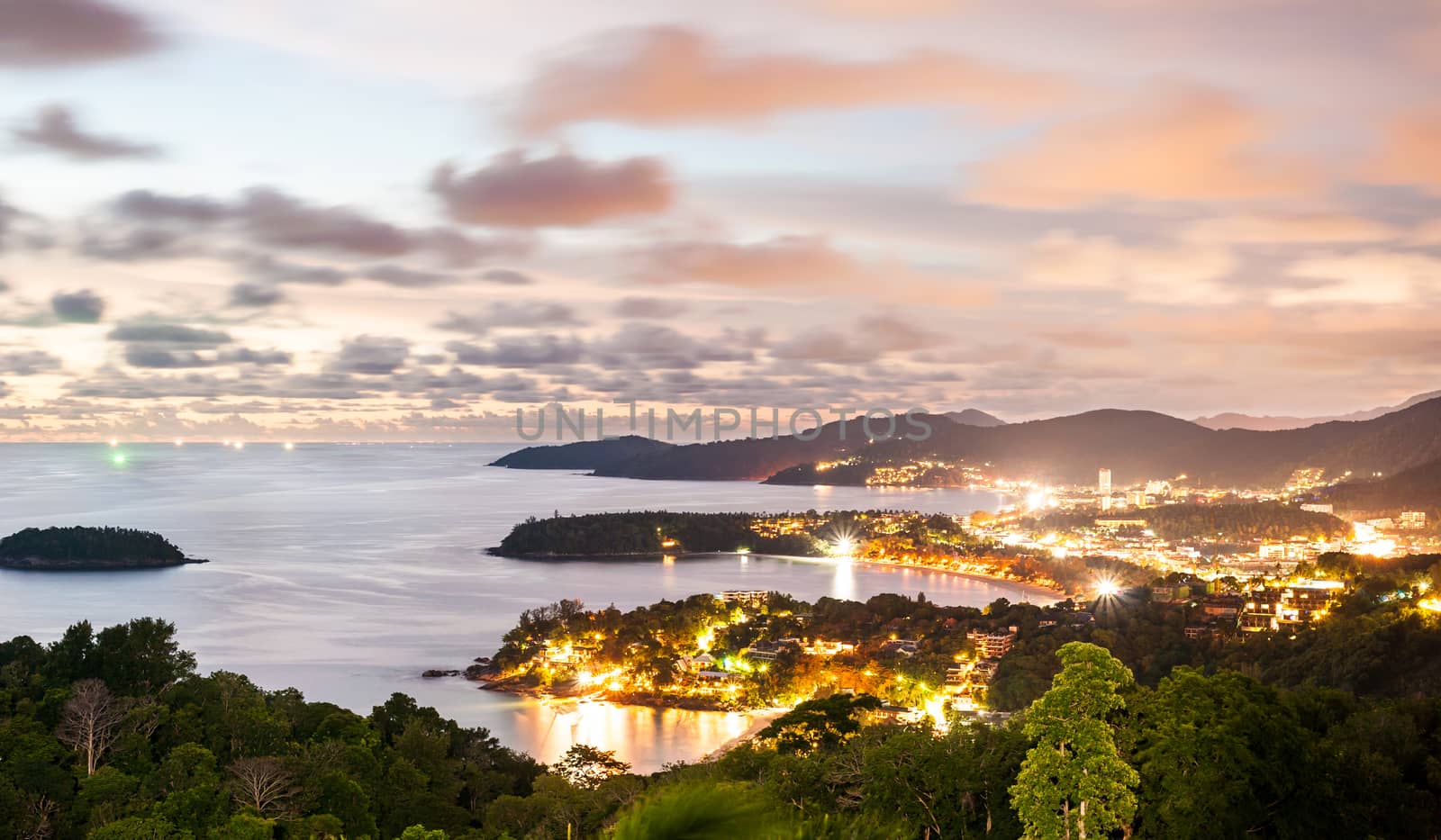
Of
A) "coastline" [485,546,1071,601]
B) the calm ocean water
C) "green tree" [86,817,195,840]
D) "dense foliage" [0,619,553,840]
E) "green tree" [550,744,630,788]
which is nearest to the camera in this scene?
"green tree" [86,817,195,840]

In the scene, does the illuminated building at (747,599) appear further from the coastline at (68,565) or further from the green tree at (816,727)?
the coastline at (68,565)

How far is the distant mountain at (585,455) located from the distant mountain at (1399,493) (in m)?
117

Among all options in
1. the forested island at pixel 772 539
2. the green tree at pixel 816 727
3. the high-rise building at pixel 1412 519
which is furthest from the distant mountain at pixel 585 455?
the green tree at pixel 816 727

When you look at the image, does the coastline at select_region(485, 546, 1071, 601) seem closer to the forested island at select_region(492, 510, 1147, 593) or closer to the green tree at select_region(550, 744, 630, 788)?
the forested island at select_region(492, 510, 1147, 593)

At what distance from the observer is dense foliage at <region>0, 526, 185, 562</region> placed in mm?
59125

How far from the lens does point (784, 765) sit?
44.2 ft

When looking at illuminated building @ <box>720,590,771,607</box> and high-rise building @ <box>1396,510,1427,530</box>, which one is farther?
high-rise building @ <box>1396,510,1427,530</box>

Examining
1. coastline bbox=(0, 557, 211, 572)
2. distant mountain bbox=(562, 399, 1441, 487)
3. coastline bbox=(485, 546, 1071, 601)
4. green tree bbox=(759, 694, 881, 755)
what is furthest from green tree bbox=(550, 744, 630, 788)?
distant mountain bbox=(562, 399, 1441, 487)

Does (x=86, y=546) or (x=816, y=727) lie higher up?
(x=86, y=546)

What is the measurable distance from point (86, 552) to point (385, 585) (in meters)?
18.5

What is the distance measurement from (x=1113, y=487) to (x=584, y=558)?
69226mm

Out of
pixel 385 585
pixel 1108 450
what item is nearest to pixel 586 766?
pixel 385 585

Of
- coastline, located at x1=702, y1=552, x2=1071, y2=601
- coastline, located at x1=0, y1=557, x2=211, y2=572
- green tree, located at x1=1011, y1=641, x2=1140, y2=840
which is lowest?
coastline, located at x1=702, y1=552, x2=1071, y2=601

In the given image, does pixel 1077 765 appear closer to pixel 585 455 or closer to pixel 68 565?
pixel 68 565
